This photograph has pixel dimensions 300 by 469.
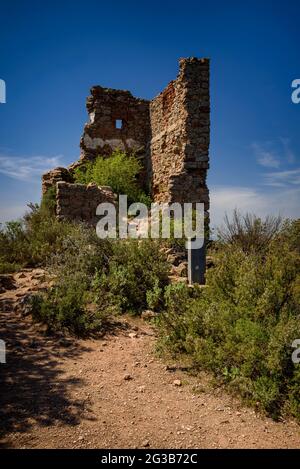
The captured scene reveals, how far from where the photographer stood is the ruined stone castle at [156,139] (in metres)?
9.98

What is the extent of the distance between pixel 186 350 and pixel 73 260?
333 cm

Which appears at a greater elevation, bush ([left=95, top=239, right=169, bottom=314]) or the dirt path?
bush ([left=95, top=239, right=169, bottom=314])

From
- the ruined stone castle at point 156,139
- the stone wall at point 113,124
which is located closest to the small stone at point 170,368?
the ruined stone castle at point 156,139

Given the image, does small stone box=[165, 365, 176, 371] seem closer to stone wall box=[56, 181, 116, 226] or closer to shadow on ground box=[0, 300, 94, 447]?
shadow on ground box=[0, 300, 94, 447]

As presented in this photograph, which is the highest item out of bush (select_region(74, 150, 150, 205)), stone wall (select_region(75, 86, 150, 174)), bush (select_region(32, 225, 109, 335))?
stone wall (select_region(75, 86, 150, 174))

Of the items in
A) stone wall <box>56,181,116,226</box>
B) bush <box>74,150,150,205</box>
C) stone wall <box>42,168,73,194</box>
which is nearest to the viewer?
stone wall <box>56,181,116,226</box>

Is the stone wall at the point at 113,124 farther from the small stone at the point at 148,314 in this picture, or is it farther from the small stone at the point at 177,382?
the small stone at the point at 177,382

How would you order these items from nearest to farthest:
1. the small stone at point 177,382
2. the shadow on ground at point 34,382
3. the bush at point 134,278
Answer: the shadow on ground at point 34,382 < the small stone at point 177,382 < the bush at point 134,278

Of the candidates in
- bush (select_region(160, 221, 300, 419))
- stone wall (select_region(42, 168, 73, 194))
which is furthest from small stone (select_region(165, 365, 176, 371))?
stone wall (select_region(42, 168, 73, 194))

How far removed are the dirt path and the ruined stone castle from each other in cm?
615

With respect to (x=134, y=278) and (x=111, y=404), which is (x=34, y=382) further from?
(x=134, y=278)

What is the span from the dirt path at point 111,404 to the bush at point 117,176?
27.2 ft

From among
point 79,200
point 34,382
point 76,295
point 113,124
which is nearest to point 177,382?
point 34,382

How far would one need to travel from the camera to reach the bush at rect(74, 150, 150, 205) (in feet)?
39.5
